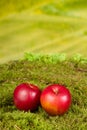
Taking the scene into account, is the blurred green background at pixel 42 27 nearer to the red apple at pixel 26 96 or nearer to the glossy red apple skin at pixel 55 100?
the red apple at pixel 26 96

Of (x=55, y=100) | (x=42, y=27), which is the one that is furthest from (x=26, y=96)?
(x=42, y=27)

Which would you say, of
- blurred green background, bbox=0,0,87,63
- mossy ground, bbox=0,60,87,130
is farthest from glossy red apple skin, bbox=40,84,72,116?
blurred green background, bbox=0,0,87,63

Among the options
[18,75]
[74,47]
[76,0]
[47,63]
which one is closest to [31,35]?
[74,47]

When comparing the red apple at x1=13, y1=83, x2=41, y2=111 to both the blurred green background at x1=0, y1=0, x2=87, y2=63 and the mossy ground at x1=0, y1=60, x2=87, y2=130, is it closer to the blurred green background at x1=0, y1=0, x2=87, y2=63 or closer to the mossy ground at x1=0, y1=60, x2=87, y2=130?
the mossy ground at x1=0, y1=60, x2=87, y2=130

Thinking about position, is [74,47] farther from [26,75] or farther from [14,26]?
[26,75]

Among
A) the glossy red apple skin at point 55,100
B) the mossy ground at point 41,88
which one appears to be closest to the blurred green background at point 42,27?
the mossy ground at point 41,88

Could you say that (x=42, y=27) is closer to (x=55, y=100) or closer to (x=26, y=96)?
(x=26, y=96)
